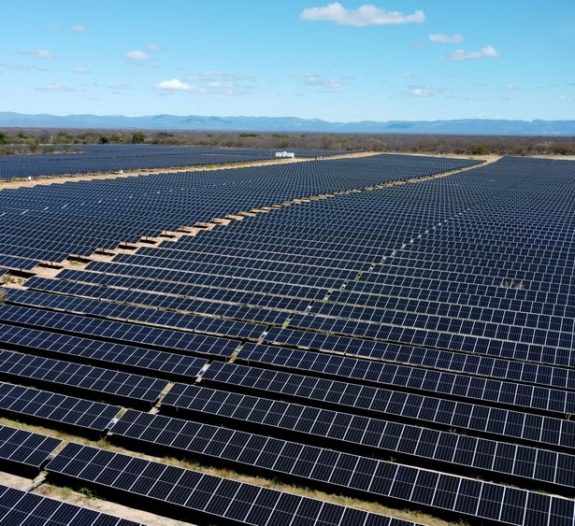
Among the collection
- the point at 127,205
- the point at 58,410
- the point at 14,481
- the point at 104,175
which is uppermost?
the point at 127,205

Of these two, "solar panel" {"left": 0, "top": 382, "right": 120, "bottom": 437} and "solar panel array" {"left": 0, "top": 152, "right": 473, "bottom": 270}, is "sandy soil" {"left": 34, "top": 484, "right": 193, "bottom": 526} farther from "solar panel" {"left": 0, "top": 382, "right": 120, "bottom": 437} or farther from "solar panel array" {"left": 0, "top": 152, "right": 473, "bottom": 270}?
"solar panel array" {"left": 0, "top": 152, "right": 473, "bottom": 270}

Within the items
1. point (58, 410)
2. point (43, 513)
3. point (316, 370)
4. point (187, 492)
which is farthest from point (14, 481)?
point (316, 370)

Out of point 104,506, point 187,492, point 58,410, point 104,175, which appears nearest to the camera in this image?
point 187,492

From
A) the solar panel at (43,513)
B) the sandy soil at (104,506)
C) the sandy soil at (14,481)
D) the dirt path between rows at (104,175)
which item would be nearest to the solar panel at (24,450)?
the sandy soil at (14,481)

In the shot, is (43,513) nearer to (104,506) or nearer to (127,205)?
(104,506)

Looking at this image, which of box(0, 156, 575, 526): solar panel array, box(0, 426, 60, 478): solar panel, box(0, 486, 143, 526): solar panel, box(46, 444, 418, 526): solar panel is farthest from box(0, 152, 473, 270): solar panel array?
box(0, 486, 143, 526): solar panel

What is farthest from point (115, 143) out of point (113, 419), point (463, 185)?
point (113, 419)

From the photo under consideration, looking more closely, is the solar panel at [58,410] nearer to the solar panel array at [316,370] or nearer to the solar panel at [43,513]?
the solar panel array at [316,370]

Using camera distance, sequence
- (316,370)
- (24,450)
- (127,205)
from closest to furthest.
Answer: (24,450), (316,370), (127,205)

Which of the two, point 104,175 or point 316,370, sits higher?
point 104,175
